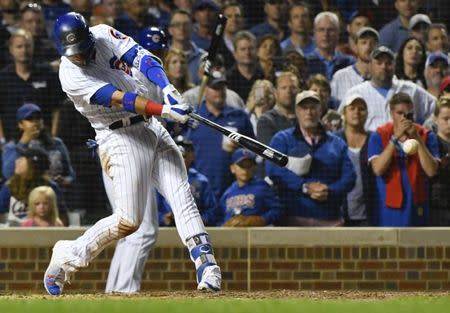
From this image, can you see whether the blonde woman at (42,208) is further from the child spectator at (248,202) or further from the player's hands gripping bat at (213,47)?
the player's hands gripping bat at (213,47)

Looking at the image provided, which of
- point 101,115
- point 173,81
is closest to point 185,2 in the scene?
point 173,81

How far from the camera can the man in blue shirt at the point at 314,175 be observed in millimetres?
12156

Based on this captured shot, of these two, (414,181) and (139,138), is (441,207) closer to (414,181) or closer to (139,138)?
(414,181)

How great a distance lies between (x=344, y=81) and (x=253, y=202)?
1.62 meters

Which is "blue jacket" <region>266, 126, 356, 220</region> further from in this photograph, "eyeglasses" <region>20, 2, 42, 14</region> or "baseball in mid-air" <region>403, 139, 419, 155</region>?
"eyeglasses" <region>20, 2, 42, 14</region>

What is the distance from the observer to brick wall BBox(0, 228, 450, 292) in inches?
462

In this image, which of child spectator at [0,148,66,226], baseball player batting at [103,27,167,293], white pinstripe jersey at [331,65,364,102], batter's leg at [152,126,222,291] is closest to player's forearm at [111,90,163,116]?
batter's leg at [152,126,222,291]

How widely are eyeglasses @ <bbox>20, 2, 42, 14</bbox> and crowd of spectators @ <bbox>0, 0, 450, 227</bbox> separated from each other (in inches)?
0.8

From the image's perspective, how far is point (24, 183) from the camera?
12461 mm

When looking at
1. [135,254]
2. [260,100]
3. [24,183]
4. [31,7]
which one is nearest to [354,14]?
[260,100]

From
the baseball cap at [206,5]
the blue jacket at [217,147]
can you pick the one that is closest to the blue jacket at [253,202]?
the blue jacket at [217,147]

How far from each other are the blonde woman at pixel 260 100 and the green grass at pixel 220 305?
4.27m

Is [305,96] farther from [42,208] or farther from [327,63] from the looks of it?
[42,208]

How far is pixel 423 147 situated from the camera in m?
11.9
